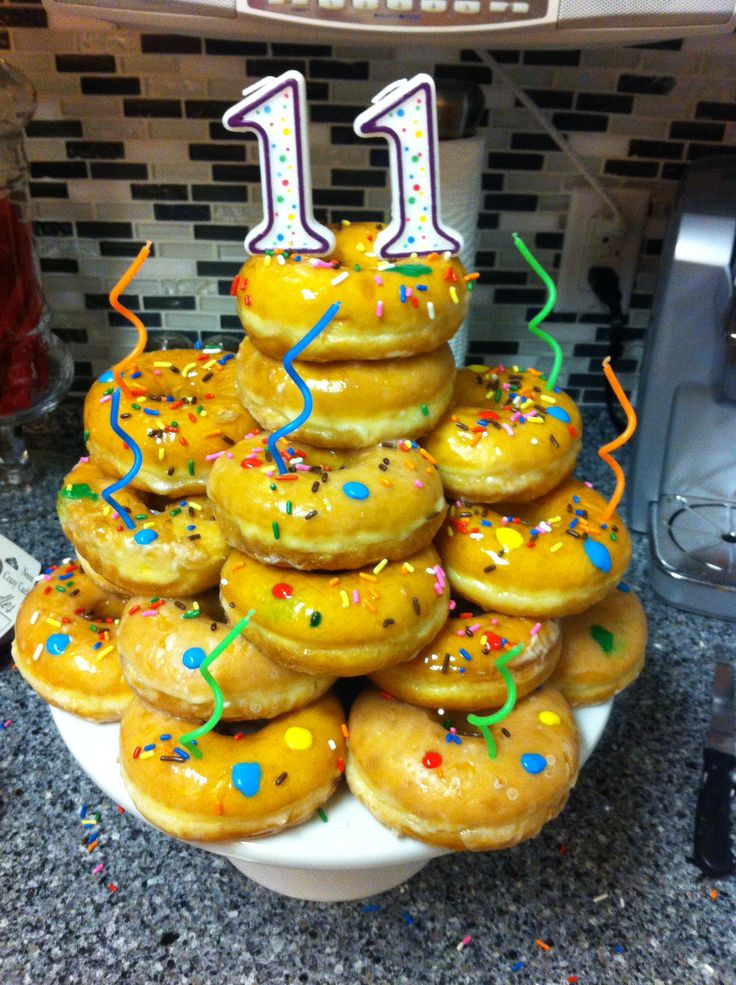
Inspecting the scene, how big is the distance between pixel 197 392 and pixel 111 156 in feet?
1.60

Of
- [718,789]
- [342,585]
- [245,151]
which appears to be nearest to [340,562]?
[342,585]

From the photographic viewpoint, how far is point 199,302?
44.3 inches

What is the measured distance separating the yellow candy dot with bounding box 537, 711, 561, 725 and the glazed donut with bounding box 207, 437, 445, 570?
0.15 metres

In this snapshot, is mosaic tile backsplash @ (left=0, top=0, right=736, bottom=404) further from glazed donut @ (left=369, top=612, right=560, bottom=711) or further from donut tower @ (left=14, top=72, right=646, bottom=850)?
glazed donut @ (left=369, top=612, right=560, bottom=711)

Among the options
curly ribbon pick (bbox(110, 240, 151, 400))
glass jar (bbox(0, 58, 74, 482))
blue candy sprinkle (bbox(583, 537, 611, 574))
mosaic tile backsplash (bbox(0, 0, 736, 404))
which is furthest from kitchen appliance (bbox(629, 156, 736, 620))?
glass jar (bbox(0, 58, 74, 482))

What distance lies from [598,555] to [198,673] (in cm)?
29

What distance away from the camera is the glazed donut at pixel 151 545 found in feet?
1.92

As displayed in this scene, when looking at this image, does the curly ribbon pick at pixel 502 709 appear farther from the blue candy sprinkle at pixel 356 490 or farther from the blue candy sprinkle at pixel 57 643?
the blue candy sprinkle at pixel 57 643

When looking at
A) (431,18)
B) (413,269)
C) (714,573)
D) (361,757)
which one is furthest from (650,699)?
(431,18)

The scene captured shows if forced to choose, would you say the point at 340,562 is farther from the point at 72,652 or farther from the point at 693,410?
the point at 693,410

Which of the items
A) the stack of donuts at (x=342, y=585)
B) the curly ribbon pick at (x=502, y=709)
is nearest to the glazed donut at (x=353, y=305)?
the stack of donuts at (x=342, y=585)

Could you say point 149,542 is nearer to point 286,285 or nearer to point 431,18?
point 286,285

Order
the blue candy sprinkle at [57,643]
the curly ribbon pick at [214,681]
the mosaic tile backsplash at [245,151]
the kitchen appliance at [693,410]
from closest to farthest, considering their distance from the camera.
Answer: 1. the curly ribbon pick at [214,681]
2. the blue candy sprinkle at [57,643]
3. the kitchen appliance at [693,410]
4. the mosaic tile backsplash at [245,151]

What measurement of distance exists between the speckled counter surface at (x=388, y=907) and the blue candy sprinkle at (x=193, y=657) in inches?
9.3
